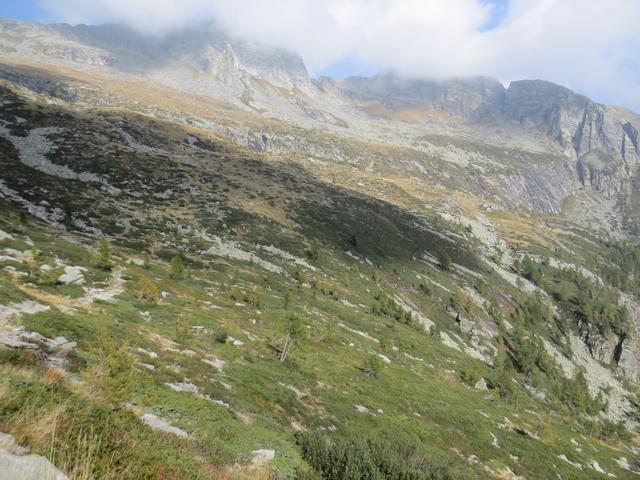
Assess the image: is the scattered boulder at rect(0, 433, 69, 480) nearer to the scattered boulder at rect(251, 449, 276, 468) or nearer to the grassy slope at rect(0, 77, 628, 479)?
the grassy slope at rect(0, 77, 628, 479)

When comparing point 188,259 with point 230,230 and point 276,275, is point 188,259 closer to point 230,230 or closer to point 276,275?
point 276,275

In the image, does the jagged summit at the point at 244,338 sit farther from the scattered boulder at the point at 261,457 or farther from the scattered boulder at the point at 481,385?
the scattered boulder at the point at 481,385

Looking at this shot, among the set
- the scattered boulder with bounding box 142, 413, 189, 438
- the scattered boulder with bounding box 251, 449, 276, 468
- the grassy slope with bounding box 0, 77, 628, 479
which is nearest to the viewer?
the grassy slope with bounding box 0, 77, 628, 479

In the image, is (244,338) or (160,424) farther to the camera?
(244,338)

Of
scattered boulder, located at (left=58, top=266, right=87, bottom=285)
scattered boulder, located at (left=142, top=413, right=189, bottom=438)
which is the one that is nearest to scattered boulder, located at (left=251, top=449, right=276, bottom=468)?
scattered boulder, located at (left=142, top=413, right=189, bottom=438)

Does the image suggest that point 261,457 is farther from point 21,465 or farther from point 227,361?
point 227,361

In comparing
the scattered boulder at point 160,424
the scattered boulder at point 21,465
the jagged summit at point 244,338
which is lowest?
the jagged summit at point 244,338

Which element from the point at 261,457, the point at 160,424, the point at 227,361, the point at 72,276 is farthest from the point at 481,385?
the point at 160,424

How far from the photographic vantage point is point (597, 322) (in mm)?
135500

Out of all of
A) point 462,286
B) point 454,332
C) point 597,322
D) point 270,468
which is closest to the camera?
point 270,468

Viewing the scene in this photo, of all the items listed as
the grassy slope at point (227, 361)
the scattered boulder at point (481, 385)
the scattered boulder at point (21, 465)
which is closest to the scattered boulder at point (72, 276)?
the grassy slope at point (227, 361)

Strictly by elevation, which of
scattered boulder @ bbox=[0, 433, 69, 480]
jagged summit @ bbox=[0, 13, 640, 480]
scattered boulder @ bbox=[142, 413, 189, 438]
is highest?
scattered boulder @ bbox=[0, 433, 69, 480]

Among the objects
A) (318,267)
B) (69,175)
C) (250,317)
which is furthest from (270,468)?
(69,175)

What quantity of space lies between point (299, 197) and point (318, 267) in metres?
47.7
